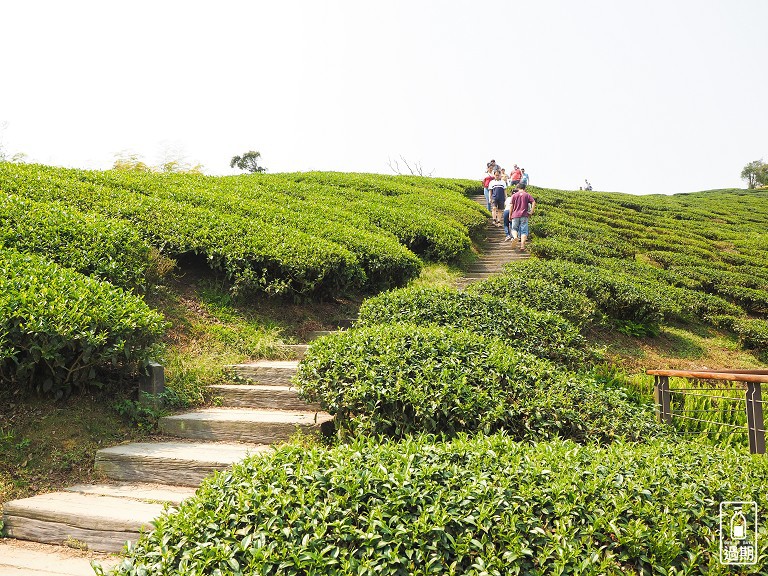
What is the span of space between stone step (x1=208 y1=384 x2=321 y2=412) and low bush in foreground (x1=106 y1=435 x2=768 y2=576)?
226 centimetres

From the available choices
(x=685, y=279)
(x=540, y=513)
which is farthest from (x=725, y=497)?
(x=685, y=279)

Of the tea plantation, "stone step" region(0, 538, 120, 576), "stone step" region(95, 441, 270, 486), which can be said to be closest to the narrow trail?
the tea plantation

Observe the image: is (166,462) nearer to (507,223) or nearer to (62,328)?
(62,328)

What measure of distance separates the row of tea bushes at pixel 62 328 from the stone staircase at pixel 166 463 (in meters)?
0.79

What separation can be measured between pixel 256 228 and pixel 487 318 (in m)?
3.89

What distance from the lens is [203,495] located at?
327 cm

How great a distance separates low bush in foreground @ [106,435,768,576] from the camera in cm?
278

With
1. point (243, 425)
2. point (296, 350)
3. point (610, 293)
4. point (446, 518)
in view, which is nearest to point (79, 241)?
point (296, 350)

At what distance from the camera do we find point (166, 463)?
4746mm

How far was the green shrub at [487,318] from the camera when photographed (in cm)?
706

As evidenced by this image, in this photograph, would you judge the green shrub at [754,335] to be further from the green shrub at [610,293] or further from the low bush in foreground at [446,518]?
the low bush in foreground at [446,518]

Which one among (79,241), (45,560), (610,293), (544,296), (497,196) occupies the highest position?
(497,196)

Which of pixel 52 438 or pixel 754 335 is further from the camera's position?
pixel 754 335

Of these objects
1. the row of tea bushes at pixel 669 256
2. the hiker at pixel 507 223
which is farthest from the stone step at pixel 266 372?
the hiker at pixel 507 223
